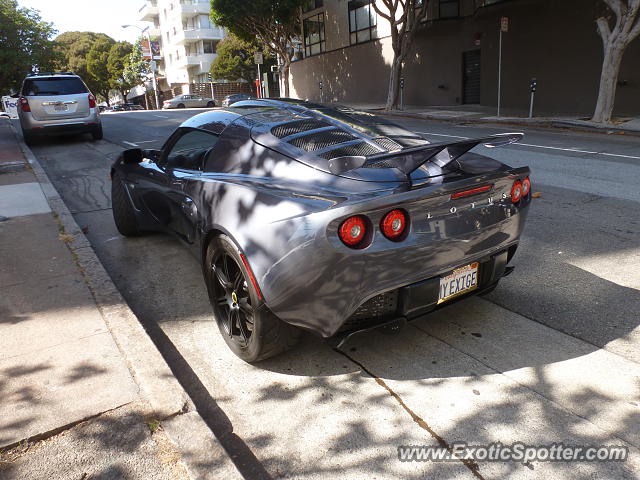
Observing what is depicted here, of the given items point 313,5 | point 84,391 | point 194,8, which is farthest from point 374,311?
point 194,8

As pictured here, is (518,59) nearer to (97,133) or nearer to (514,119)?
(514,119)

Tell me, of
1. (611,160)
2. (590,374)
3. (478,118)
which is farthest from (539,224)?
(478,118)

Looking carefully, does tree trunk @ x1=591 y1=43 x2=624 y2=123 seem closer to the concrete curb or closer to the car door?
the concrete curb

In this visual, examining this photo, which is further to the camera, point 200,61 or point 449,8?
point 200,61

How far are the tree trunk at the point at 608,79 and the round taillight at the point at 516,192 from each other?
1331 centimetres

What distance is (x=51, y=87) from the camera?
1280 centimetres

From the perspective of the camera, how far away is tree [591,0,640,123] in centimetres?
1338

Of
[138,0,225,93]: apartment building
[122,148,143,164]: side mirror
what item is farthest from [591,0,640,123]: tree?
[138,0,225,93]: apartment building

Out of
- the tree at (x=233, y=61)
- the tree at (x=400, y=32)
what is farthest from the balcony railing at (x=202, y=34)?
the tree at (x=400, y=32)

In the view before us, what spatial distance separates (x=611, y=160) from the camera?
930 cm

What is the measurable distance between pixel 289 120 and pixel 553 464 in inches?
102

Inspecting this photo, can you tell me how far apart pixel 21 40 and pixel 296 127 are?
121 feet

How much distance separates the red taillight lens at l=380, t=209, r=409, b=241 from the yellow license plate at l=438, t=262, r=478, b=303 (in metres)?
0.44

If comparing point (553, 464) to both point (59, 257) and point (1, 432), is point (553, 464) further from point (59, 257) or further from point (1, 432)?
point (59, 257)
